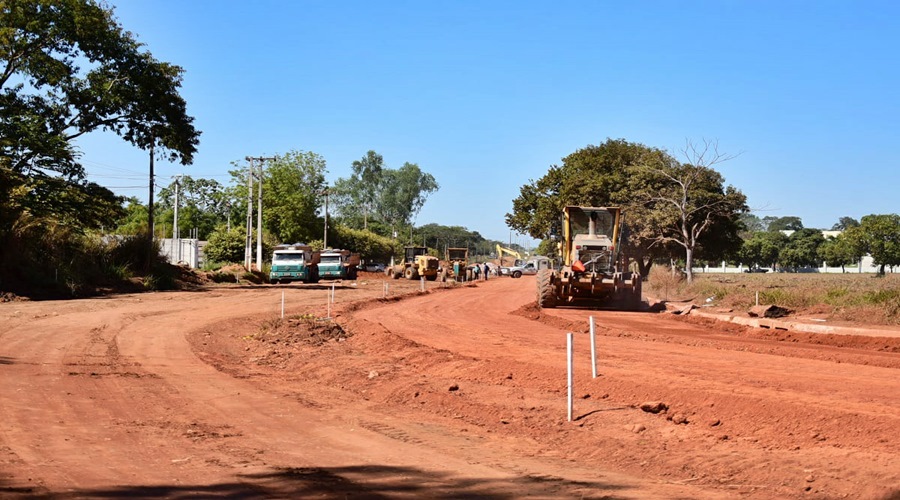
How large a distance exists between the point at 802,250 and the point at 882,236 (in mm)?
42787

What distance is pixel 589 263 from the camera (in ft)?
96.1

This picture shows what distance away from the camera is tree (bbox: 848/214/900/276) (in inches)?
3346

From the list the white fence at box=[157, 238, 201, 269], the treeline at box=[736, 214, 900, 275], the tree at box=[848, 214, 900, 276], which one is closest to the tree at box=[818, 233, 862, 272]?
the treeline at box=[736, 214, 900, 275]

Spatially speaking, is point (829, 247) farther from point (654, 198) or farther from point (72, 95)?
point (72, 95)

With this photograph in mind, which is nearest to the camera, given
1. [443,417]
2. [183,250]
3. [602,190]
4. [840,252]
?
[443,417]

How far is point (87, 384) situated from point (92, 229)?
106 ft

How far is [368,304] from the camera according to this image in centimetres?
3297

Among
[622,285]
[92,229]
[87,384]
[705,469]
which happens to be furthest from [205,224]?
[705,469]

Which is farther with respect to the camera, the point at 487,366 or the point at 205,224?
the point at 205,224

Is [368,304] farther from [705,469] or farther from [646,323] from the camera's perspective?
[705,469]

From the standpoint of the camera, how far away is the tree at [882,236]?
85000 mm

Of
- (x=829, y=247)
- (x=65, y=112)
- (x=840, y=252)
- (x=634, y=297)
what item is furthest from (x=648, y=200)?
(x=829, y=247)

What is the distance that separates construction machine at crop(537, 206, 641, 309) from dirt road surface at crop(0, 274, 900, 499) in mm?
9245

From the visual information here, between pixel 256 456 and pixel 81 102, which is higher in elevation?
pixel 81 102
